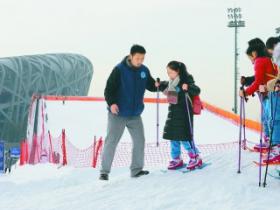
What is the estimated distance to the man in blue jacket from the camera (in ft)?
22.6

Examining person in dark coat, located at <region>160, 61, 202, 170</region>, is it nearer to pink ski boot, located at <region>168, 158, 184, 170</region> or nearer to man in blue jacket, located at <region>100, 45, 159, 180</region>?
pink ski boot, located at <region>168, 158, 184, 170</region>

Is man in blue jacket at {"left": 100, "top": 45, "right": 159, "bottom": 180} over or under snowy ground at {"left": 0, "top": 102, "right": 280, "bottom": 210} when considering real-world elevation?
over

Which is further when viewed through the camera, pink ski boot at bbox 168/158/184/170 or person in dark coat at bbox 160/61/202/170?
pink ski boot at bbox 168/158/184/170

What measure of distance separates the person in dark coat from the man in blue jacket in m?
0.39

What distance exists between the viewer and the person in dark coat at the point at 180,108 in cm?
691

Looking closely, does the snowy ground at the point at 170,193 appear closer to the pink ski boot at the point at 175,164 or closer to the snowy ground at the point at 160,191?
the snowy ground at the point at 160,191

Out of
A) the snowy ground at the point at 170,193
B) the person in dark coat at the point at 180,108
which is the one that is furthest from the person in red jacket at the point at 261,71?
the snowy ground at the point at 170,193

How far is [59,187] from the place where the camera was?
7.83m

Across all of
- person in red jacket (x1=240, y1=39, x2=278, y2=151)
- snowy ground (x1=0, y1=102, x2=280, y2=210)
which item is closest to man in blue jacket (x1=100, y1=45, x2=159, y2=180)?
snowy ground (x1=0, y1=102, x2=280, y2=210)

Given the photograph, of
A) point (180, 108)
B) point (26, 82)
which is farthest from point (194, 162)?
point (26, 82)

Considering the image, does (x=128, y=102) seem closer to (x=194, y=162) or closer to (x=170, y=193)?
(x=194, y=162)

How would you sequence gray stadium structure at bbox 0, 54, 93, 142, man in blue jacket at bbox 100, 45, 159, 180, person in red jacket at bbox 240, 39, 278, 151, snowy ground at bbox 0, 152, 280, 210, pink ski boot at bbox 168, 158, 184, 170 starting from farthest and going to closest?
gray stadium structure at bbox 0, 54, 93, 142
pink ski boot at bbox 168, 158, 184, 170
man in blue jacket at bbox 100, 45, 159, 180
person in red jacket at bbox 240, 39, 278, 151
snowy ground at bbox 0, 152, 280, 210

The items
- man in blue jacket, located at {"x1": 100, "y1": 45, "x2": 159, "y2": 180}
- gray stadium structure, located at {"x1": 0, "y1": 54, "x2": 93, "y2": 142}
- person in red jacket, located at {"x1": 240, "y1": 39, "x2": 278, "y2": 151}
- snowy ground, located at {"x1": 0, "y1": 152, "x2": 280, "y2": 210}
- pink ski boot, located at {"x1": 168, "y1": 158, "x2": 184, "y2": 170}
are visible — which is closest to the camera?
snowy ground, located at {"x1": 0, "y1": 152, "x2": 280, "y2": 210}

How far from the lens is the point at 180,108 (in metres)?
6.96
